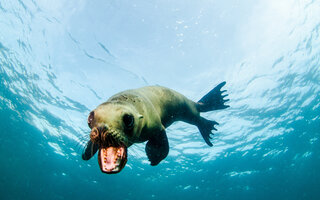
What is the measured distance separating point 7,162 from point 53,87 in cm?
2274

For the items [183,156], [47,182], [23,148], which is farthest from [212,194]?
[23,148]

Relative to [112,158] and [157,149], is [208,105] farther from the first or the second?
[112,158]

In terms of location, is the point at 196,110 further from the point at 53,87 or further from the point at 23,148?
the point at 23,148

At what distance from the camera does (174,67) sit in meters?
9.41

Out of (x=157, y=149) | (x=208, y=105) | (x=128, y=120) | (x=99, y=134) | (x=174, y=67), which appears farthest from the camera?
(x=174, y=67)

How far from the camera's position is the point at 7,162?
89.2 ft

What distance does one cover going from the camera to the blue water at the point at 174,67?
8094 mm

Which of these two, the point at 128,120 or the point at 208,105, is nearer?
the point at 128,120

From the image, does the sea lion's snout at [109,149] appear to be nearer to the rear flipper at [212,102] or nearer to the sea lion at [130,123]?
the sea lion at [130,123]

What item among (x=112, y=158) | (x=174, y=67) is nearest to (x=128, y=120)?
(x=112, y=158)

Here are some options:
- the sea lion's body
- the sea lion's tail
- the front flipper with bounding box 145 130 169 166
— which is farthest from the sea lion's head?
the sea lion's tail

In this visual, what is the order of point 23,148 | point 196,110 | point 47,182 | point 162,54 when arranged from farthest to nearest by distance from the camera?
point 47,182 < point 23,148 < point 162,54 < point 196,110

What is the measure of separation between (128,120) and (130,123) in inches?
1.7

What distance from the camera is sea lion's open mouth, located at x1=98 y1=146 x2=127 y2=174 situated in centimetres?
160
